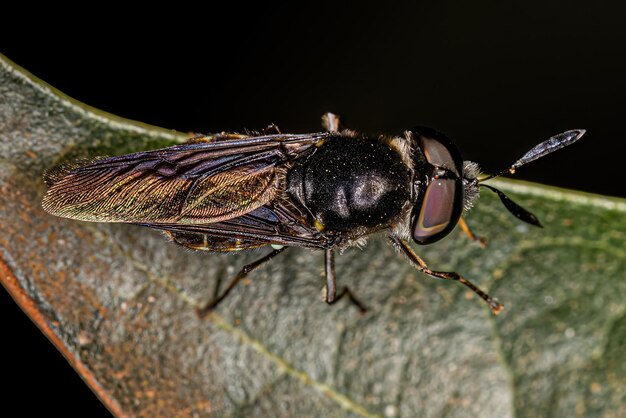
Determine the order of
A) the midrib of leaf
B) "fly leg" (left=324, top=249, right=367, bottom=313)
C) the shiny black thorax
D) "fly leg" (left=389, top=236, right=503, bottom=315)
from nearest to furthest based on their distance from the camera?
the midrib of leaf
"fly leg" (left=389, top=236, right=503, bottom=315)
"fly leg" (left=324, top=249, right=367, bottom=313)
the shiny black thorax

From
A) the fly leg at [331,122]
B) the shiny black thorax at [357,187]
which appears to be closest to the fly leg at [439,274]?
the shiny black thorax at [357,187]

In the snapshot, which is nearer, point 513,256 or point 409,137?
point 513,256

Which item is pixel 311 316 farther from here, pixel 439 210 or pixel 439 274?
pixel 439 210

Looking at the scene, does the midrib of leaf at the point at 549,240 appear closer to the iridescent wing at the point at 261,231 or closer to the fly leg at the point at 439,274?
the fly leg at the point at 439,274

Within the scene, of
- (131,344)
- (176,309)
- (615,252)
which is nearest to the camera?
(615,252)

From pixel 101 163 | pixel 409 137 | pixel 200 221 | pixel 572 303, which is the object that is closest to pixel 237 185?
pixel 200 221

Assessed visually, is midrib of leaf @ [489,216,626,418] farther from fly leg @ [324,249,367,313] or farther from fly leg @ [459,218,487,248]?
fly leg @ [324,249,367,313]

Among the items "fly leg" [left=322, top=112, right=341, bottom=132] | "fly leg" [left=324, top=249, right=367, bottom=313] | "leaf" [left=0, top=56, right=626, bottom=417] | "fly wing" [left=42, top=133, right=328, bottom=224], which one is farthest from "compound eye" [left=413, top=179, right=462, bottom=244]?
"fly leg" [left=322, top=112, right=341, bottom=132]

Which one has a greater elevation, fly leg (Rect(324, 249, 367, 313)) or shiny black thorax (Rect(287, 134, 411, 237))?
shiny black thorax (Rect(287, 134, 411, 237))

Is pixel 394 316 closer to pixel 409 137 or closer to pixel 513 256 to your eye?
pixel 513 256
